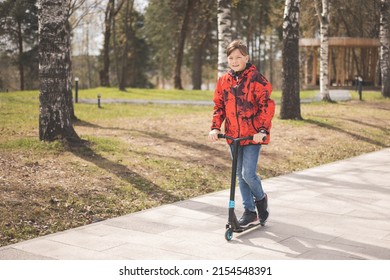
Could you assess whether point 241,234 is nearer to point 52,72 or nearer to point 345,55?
point 52,72

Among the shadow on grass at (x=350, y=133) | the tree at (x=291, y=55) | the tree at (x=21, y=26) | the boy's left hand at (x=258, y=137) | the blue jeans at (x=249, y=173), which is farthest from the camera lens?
the tree at (x=21, y=26)

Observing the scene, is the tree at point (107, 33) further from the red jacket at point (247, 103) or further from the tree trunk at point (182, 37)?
the red jacket at point (247, 103)

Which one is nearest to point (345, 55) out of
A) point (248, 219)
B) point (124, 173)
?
point (124, 173)

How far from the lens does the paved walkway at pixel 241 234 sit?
18.4 ft

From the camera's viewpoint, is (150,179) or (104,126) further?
(104,126)

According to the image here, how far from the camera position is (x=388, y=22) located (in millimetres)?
27250

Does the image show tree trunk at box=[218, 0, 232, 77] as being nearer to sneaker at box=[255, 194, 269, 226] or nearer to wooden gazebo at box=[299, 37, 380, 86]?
sneaker at box=[255, 194, 269, 226]

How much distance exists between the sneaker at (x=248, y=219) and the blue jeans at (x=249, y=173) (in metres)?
0.05

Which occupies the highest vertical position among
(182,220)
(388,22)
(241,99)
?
(388,22)

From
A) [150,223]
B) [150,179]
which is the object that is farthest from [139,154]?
[150,223]

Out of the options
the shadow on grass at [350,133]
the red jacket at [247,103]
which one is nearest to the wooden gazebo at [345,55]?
the shadow on grass at [350,133]

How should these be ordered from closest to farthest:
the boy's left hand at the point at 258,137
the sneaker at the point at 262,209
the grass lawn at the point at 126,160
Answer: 1. the boy's left hand at the point at 258,137
2. the sneaker at the point at 262,209
3. the grass lawn at the point at 126,160
